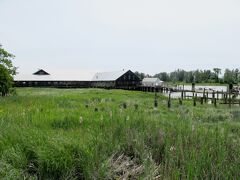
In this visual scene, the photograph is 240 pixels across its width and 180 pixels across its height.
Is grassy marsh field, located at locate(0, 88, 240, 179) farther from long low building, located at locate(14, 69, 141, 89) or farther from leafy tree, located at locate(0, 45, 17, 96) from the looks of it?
long low building, located at locate(14, 69, 141, 89)

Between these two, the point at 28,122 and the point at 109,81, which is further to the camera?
the point at 109,81

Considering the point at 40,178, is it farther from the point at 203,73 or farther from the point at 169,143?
the point at 203,73

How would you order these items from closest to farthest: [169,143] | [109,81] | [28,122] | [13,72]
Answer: [169,143]
[28,122]
[13,72]
[109,81]

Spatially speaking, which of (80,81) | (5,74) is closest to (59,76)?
(80,81)

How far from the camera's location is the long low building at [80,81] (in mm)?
61344

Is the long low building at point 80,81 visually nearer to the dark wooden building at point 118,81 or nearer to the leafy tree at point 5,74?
the dark wooden building at point 118,81

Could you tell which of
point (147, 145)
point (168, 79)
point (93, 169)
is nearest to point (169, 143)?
point (147, 145)

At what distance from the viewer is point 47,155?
359cm

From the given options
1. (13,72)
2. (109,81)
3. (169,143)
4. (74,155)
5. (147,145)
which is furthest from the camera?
(109,81)

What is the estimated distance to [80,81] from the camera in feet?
215

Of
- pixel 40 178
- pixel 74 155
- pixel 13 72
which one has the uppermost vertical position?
pixel 13 72

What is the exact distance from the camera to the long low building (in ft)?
201

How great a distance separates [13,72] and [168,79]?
4684 inches

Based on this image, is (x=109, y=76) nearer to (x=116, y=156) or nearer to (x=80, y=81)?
(x=80, y=81)
